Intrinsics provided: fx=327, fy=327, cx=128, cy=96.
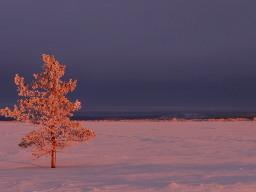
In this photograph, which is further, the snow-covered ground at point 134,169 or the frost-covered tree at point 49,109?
the frost-covered tree at point 49,109

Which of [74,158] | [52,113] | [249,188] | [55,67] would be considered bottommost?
[74,158]

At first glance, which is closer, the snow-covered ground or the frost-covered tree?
the snow-covered ground

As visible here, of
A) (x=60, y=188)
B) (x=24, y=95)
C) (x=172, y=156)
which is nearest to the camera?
(x=60, y=188)

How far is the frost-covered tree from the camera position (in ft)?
51.2

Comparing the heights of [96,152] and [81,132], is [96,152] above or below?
below

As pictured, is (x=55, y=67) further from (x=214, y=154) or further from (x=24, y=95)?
(x=214, y=154)

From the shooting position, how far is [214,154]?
2003 centimetres

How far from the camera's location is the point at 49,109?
15898 mm

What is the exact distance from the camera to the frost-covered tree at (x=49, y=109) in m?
15.6

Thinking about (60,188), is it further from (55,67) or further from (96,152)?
(96,152)

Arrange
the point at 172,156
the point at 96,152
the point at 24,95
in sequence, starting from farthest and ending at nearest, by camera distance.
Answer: the point at 96,152
the point at 172,156
the point at 24,95

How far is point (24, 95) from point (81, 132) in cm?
325

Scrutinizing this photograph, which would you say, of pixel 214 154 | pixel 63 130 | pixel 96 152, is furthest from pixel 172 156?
pixel 63 130

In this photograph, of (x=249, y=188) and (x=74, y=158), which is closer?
(x=249, y=188)
